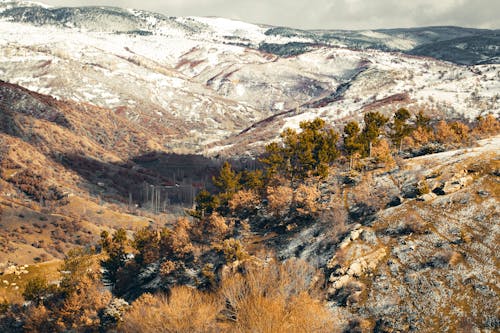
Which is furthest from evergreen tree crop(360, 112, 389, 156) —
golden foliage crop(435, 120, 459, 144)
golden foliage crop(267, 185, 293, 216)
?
golden foliage crop(267, 185, 293, 216)

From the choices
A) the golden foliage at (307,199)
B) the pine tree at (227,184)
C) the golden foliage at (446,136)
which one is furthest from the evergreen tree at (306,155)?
the golden foliage at (446,136)

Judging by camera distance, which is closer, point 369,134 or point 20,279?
point 369,134

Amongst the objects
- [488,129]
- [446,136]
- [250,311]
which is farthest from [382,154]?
[250,311]

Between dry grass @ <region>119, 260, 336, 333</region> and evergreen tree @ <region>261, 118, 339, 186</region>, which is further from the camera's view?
evergreen tree @ <region>261, 118, 339, 186</region>

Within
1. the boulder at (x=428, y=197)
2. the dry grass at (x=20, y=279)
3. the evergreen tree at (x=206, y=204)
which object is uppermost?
the boulder at (x=428, y=197)

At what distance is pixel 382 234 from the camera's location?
210 feet

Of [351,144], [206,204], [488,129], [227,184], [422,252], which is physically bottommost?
[422,252]

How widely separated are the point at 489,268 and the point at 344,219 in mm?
23130

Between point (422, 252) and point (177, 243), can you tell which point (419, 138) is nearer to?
point (422, 252)

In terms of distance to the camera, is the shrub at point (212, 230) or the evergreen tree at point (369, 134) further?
the evergreen tree at point (369, 134)

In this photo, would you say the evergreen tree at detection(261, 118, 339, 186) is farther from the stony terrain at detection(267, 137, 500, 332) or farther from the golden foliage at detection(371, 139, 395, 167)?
the stony terrain at detection(267, 137, 500, 332)

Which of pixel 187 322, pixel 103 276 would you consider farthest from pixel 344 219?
Result: pixel 103 276

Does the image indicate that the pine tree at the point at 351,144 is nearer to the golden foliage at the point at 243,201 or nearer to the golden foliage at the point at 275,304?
the golden foliage at the point at 243,201

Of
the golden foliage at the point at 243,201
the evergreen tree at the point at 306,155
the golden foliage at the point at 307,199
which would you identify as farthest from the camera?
the golden foliage at the point at 243,201
